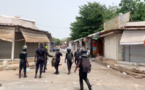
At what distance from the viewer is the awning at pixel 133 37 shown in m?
9.86

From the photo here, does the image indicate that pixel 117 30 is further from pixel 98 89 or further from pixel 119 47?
pixel 98 89

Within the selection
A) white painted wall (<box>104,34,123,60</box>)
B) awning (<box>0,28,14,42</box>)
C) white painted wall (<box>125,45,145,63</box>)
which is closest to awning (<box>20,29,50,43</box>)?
awning (<box>0,28,14,42</box>)

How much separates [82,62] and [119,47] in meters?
7.32

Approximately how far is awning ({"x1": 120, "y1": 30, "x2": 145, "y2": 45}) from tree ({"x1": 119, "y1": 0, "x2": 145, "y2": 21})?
17110 mm

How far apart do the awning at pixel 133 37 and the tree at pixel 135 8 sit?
17110mm

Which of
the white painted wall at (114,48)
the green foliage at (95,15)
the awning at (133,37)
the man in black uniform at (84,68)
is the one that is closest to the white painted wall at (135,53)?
the white painted wall at (114,48)

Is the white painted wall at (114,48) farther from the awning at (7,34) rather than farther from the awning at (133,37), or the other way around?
the awning at (7,34)

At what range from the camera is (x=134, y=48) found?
11398 mm

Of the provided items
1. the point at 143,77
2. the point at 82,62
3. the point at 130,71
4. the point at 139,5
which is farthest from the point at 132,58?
the point at 139,5

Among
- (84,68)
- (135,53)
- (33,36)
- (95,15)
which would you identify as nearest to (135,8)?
(95,15)

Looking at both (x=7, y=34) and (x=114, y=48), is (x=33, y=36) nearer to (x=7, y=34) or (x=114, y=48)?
(x=7, y=34)

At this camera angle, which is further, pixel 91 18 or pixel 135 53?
pixel 91 18

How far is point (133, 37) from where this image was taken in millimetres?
10320

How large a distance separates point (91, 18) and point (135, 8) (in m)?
8.20
